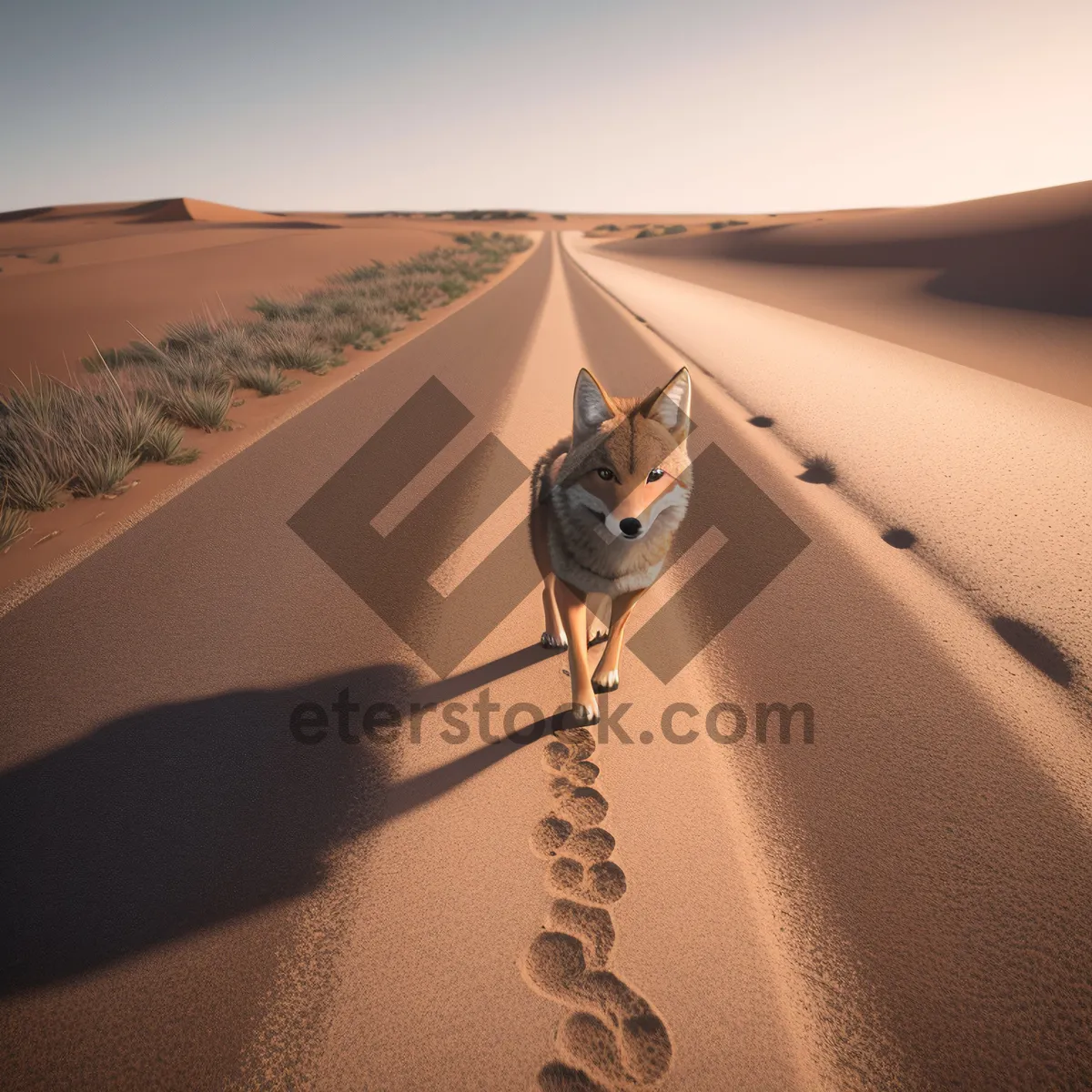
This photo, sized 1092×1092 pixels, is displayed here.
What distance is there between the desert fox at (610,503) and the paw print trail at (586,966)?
0.57 m

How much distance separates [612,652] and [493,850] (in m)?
1.14

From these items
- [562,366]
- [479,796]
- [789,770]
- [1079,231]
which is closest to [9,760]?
[479,796]

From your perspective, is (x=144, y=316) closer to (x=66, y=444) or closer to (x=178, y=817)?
(x=66, y=444)

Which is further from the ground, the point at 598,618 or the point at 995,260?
the point at 995,260

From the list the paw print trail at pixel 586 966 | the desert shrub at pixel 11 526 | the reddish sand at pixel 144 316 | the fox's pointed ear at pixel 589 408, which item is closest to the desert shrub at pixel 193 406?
the reddish sand at pixel 144 316

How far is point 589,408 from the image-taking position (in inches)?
96.5

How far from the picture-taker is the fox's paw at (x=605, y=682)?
2.84 metres

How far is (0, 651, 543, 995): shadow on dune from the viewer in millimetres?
1849

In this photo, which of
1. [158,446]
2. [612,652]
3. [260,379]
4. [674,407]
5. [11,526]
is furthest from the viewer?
[260,379]

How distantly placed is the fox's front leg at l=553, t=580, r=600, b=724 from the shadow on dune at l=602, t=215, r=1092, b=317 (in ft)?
55.6

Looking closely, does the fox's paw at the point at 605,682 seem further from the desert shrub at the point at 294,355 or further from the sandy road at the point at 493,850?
the desert shrub at the point at 294,355

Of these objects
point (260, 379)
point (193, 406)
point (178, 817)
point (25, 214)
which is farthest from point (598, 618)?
point (25, 214)

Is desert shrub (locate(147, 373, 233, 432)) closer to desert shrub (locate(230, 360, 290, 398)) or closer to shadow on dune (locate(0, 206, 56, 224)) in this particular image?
desert shrub (locate(230, 360, 290, 398))

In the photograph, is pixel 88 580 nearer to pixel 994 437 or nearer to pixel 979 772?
pixel 979 772
